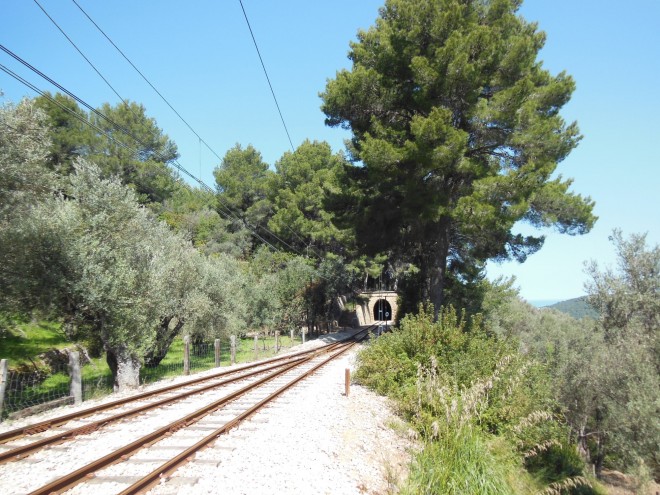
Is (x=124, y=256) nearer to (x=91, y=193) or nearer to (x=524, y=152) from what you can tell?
(x=91, y=193)

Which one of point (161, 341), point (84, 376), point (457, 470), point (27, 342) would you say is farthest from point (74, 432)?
point (27, 342)

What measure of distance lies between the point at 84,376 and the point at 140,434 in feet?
36.0

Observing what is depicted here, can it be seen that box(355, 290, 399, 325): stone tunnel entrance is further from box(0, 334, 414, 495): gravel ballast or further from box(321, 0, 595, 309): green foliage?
box(0, 334, 414, 495): gravel ballast

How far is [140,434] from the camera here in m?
7.23

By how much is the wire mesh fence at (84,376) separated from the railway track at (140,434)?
2.09m

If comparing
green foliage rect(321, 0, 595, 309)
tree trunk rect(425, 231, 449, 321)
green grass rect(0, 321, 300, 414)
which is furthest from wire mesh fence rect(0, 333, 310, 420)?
green foliage rect(321, 0, 595, 309)

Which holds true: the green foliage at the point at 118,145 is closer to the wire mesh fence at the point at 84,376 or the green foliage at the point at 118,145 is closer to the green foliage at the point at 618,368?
the wire mesh fence at the point at 84,376

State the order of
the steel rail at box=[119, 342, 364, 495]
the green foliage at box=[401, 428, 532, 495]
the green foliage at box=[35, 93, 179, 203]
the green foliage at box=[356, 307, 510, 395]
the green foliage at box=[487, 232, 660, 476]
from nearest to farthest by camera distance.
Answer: the steel rail at box=[119, 342, 364, 495] < the green foliage at box=[401, 428, 532, 495] < the green foliage at box=[356, 307, 510, 395] < the green foliage at box=[487, 232, 660, 476] < the green foliage at box=[35, 93, 179, 203]

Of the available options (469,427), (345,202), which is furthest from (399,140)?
(469,427)

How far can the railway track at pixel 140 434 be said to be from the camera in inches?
213

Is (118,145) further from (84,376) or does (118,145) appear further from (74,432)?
(74,432)

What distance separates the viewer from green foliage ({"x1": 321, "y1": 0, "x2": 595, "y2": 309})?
16.6 m

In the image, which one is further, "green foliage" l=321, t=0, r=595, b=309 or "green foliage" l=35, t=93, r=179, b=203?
"green foliage" l=35, t=93, r=179, b=203

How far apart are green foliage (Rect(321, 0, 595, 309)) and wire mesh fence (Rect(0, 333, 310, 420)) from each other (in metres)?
10.2
